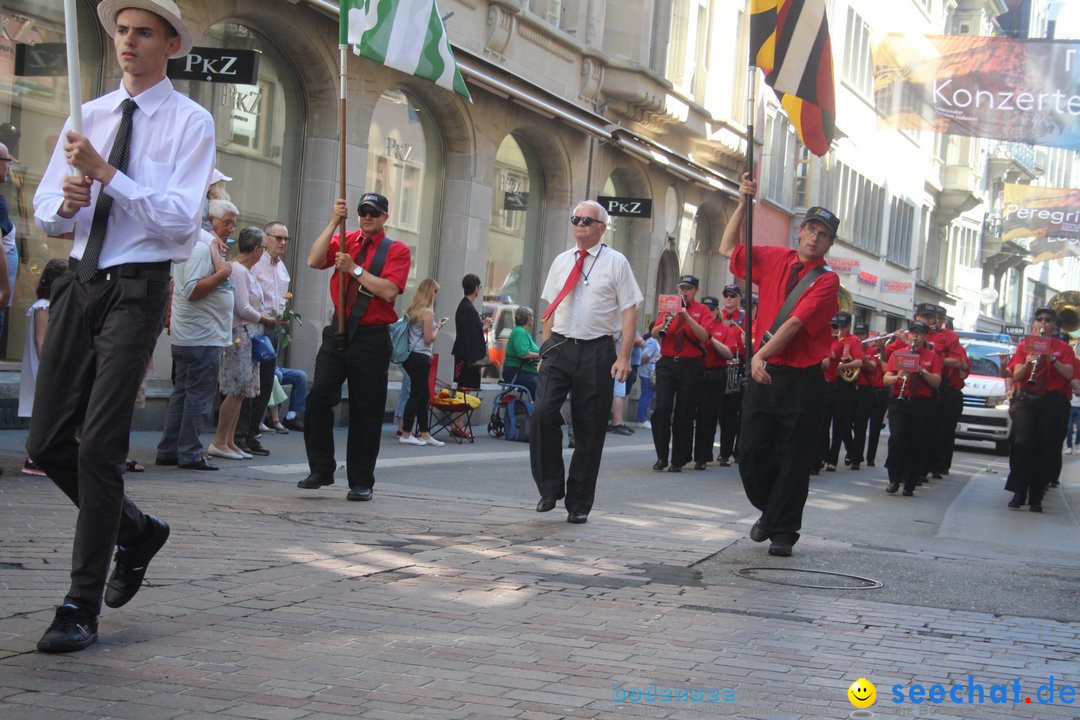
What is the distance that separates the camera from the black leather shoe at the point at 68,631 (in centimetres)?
468

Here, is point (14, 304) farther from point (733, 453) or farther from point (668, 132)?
point (668, 132)

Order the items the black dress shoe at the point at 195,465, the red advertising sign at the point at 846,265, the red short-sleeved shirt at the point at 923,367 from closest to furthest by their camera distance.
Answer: the black dress shoe at the point at 195,465
the red short-sleeved shirt at the point at 923,367
the red advertising sign at the point at 846,265

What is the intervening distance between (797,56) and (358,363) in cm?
389

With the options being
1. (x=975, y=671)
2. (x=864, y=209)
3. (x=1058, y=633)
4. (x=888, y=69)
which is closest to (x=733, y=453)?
(x=888, y=69)

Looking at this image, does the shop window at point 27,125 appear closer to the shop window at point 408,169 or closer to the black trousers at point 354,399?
the black trousers at point 354,399

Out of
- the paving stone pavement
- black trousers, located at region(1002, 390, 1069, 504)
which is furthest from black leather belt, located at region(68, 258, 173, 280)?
black trousers, located at region(1002, 390, 1069, 504)

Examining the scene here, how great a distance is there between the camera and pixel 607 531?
913 centimetres

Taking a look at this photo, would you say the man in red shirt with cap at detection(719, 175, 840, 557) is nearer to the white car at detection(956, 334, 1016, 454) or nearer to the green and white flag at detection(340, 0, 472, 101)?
the green and white flag at detection(340, 0, 472, 101)

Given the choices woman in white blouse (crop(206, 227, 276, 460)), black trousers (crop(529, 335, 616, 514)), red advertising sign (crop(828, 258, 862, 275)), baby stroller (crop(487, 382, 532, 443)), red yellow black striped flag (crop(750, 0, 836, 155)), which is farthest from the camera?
red advertising sign (crop(828, 258, 862, 275))

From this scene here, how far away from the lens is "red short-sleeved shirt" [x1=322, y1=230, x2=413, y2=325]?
32.2 ft

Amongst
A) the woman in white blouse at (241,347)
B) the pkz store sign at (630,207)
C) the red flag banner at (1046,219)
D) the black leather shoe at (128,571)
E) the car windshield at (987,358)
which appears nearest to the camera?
the black leather shoe at (128,571)

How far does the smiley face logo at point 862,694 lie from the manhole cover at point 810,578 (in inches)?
96.0

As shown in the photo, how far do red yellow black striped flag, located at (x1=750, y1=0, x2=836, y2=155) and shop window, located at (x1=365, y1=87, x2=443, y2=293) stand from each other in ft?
31.7

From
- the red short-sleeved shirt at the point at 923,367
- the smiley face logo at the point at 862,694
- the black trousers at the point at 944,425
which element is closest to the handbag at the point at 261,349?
the red short-sleeved shirt at the point at 923,367
